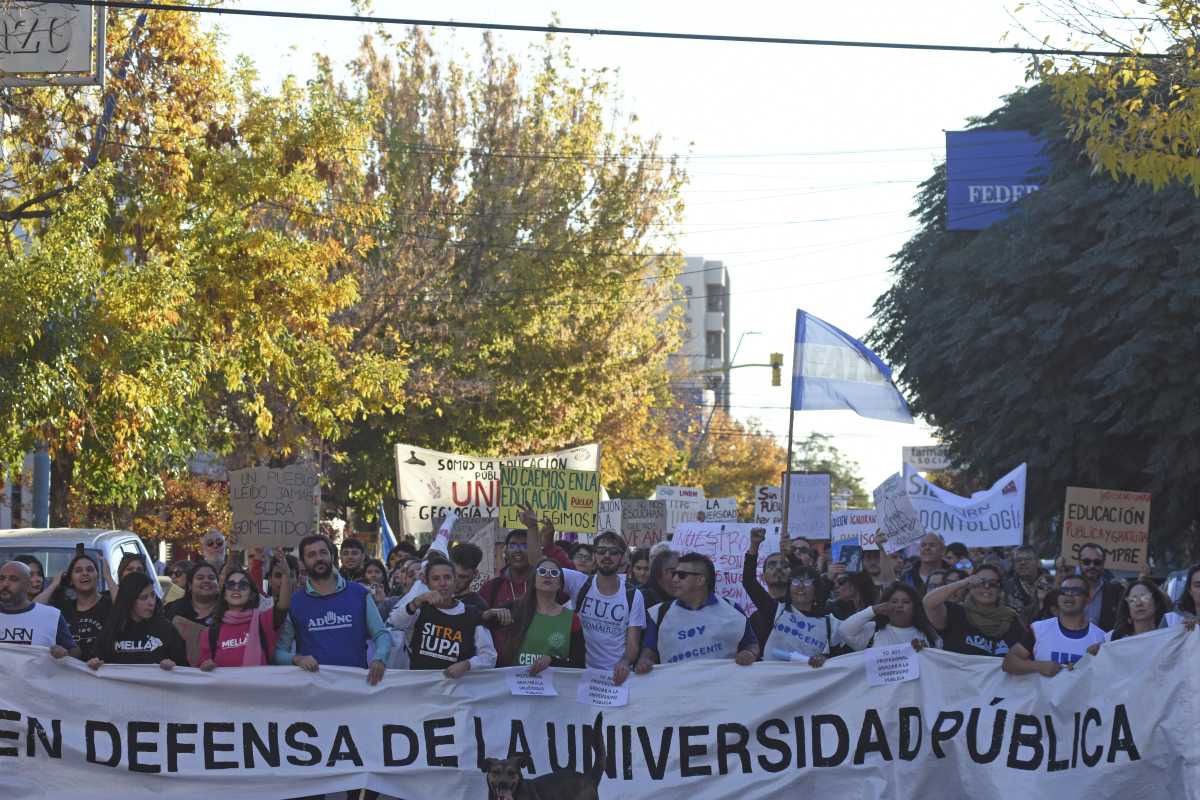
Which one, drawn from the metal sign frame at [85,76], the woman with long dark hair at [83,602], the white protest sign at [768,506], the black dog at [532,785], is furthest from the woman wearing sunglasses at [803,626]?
the white protest sign at [768,506]

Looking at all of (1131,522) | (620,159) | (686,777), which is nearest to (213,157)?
(1131,522)

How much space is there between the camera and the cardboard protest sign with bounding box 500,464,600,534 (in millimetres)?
16547

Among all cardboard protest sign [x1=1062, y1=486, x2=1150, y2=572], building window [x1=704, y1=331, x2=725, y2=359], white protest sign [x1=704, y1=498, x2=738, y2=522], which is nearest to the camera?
cardboard protest sign [x1=1062, y1=486, x2=1150, y2=572]

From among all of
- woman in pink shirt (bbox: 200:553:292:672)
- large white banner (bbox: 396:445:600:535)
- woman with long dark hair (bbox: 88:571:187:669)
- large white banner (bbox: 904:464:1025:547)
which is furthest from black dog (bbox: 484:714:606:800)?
large white banner (bbox: 396:445:600:535)

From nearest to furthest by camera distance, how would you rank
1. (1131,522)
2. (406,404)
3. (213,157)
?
1. (1131,522)
2. (213,157)
3. (406,404)

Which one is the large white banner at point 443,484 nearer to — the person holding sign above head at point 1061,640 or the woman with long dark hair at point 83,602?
the woman with long dark hair at point 83,602

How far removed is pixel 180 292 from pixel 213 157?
6.12 feet

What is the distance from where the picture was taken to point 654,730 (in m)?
9.85

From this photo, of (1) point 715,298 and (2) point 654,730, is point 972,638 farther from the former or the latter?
(1) point 715,298

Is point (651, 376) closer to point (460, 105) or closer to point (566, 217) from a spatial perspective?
point (566, 217)

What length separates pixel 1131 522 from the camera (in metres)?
15.2

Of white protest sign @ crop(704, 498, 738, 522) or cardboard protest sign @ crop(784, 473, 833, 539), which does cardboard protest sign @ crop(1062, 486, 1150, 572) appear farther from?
white protest sign @ crop(704, 498, 738, 522)

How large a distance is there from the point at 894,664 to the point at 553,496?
7.13 m

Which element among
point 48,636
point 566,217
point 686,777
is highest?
point 566,217
